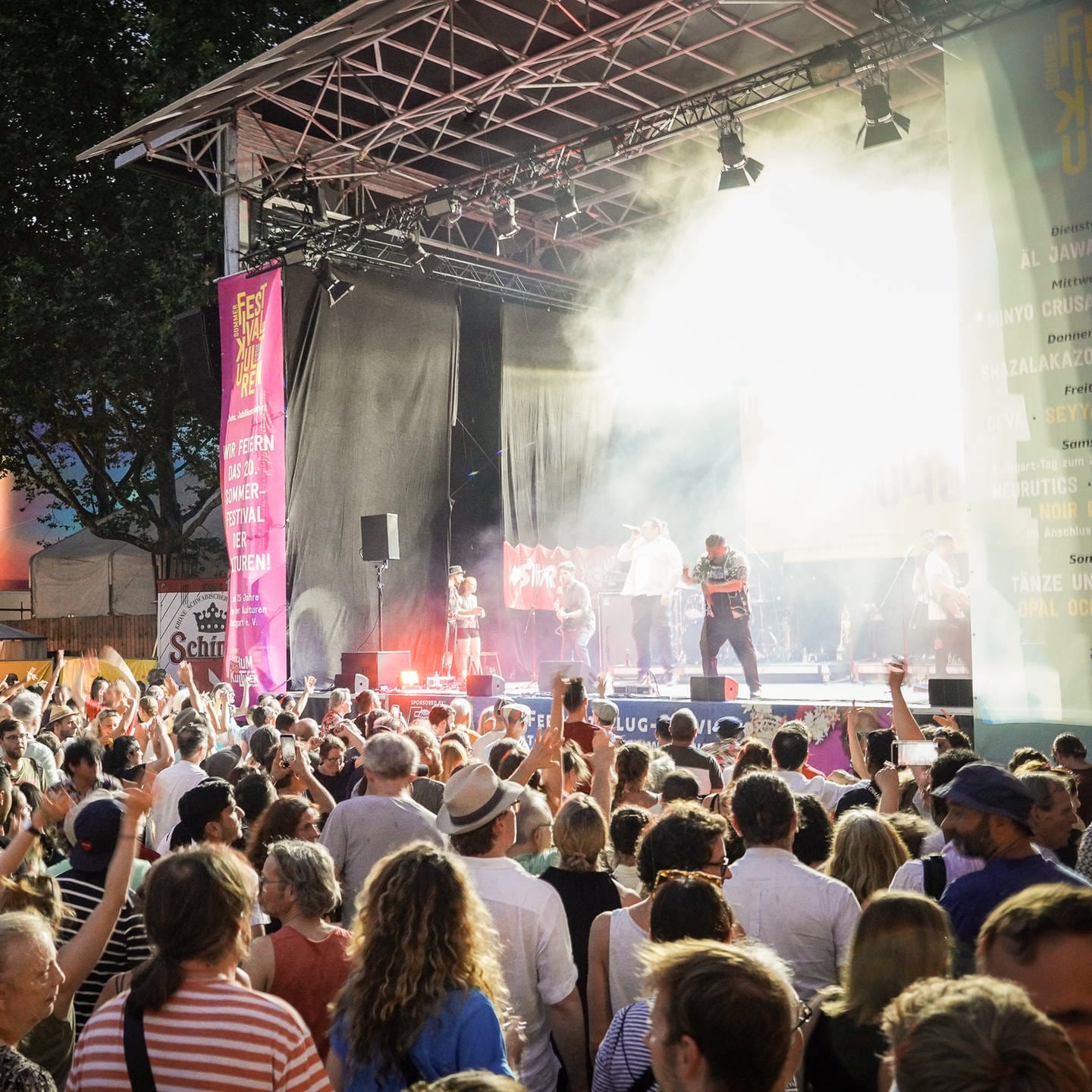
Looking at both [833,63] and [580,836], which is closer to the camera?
[580,836]

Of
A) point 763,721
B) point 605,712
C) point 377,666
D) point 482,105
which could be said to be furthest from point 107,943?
point 482,105

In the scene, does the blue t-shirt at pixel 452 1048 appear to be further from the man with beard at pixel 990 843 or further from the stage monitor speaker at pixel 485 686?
the stage monitor speaker at pixel 485 686

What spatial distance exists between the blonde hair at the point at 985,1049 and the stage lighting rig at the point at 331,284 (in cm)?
1346

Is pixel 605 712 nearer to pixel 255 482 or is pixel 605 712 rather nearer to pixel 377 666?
pixel 377 666

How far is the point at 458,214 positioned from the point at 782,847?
11696 millimetres

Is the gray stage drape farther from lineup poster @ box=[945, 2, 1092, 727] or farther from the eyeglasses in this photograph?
the eyeglasses

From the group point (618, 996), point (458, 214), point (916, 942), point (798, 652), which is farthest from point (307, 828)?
point (798, 652)

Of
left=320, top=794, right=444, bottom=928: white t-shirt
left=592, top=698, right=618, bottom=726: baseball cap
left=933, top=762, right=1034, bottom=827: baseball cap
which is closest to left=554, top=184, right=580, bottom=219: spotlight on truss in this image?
left=592, top=698, right=618, bottom=726: baseball cap

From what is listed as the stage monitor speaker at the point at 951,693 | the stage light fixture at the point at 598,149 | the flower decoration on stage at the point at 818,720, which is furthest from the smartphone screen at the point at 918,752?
the stage light fixture at the point at 598,149

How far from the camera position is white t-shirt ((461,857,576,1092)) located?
9.45 ft

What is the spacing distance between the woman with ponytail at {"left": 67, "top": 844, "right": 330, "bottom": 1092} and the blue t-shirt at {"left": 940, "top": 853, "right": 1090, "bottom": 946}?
5.27 ft

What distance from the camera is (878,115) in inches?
401

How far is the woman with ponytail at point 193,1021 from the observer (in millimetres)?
1992

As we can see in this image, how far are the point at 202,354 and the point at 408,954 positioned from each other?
13.8 metres
